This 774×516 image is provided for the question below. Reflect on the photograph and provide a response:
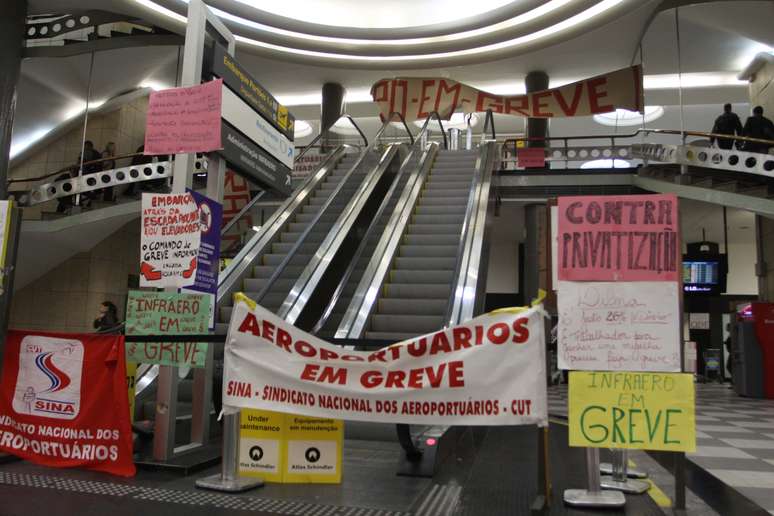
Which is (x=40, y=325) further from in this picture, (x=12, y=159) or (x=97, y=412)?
(x=97, y=412)

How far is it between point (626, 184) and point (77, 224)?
12092 mm

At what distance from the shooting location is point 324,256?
25.5 ft

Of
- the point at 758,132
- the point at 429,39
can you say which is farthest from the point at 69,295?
the point at 758,132

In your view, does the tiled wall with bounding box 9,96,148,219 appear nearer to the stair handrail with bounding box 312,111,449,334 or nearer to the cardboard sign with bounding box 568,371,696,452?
the stair handrail with bounding box 312,111,449,334

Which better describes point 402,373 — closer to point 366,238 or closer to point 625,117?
point 366,238

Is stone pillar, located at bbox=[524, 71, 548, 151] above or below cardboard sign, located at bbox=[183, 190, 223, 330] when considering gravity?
above

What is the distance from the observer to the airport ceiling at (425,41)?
14023 mm

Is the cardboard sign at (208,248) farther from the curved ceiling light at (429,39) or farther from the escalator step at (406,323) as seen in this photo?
the curved ceiling light at (429,39)

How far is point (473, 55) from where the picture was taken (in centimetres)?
1662

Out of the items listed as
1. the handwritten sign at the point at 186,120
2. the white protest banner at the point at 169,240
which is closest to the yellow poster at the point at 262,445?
the white protest banner at the point at 169,240

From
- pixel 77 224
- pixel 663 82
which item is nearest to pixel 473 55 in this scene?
pixel 663 82

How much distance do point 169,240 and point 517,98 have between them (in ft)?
40.6

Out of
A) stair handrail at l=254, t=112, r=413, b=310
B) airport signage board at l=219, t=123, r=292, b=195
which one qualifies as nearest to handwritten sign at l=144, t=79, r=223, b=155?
airport signage board at l=219, t=123, r=292, b=195

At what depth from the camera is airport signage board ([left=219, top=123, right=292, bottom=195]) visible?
4.88m
